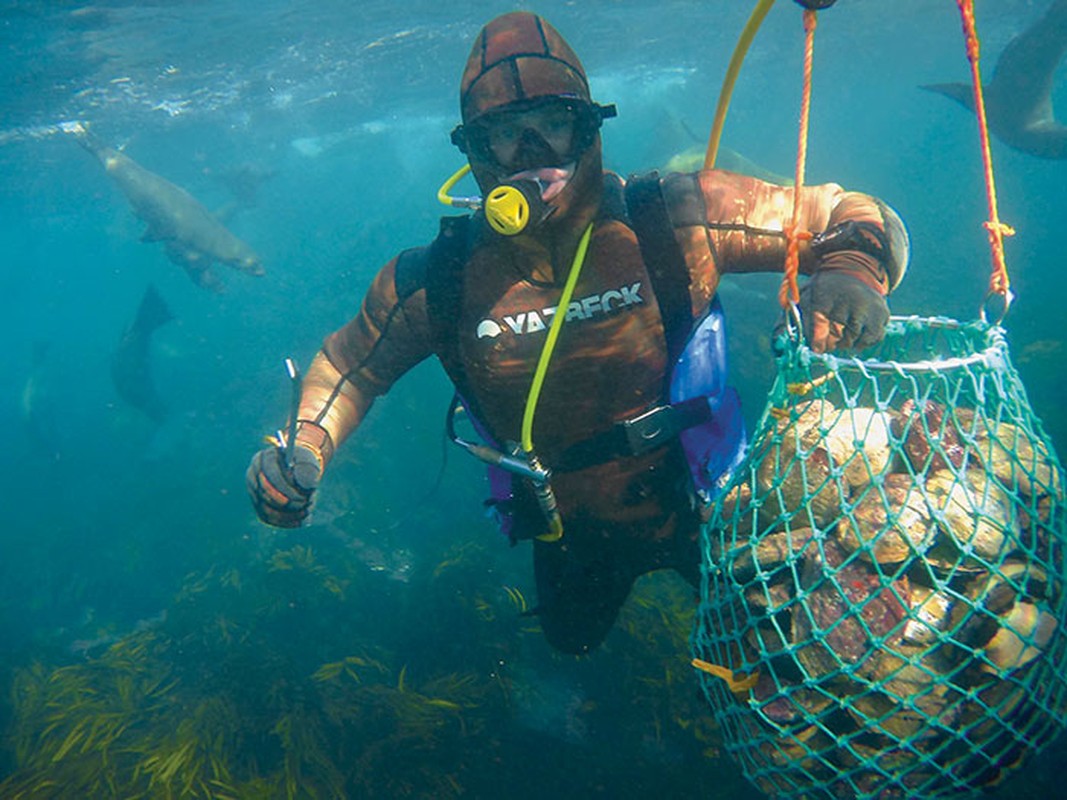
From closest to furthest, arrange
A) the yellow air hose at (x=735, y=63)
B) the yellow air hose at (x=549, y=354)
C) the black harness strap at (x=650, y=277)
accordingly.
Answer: the yellow air hose at (x=735, y=63) < the yellow air hose at (x=549, y=354) < the black harness strap at (x=650, y=277)

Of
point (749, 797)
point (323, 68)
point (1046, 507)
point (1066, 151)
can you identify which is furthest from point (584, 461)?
point (323, 68)

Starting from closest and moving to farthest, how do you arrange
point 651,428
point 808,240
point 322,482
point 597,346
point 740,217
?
point 808,240
point 740,217
point 597,346
point 651,428
point 322,482

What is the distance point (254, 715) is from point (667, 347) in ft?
21.9

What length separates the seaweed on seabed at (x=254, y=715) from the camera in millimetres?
5770

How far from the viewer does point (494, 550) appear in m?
9.45

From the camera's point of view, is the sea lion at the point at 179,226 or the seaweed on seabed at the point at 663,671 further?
the sea lion at the point at 179,226

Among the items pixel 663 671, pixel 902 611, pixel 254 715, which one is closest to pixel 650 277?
pixel 902 611

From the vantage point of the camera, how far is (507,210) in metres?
2.46

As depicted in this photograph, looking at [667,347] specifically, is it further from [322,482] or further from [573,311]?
[322,482]

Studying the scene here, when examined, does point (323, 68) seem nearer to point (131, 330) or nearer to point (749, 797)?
point (131, 330)

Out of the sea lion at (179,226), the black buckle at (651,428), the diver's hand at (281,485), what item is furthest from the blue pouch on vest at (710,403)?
the sea lion at (179,226)

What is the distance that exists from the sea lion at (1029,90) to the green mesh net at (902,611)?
46.2 feet

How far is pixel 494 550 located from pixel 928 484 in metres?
7.44

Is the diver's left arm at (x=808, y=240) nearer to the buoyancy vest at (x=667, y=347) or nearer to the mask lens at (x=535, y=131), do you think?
the buoyancy vest at (x=667, y=347)
